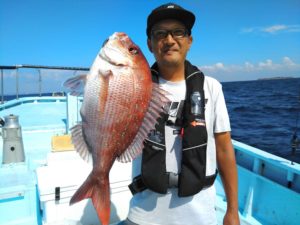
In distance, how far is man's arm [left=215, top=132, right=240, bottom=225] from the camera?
199cm

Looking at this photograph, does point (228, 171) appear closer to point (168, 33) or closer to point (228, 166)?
point (228, 166)

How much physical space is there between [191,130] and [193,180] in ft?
1.09

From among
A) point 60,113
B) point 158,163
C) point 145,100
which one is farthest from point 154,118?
point 60,113

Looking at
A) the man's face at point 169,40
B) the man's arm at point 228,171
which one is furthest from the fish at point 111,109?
the man's arm at point 228,171

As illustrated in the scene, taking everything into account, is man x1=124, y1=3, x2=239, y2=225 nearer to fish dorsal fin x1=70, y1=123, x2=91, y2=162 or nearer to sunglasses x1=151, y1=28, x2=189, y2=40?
sunglasses x1=151, y1=28, x2=189, y2=40

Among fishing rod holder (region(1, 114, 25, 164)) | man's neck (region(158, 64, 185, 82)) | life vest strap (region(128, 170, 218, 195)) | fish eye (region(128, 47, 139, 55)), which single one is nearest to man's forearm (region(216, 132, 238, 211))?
life vest strap (region(128, 170, 218, 195))

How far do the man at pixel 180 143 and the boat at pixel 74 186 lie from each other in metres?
0.94

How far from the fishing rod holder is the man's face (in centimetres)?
441

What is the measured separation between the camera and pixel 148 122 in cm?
151

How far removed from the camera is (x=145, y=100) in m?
1.48

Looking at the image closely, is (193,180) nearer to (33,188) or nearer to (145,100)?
(145,100)

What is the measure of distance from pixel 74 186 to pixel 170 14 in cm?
196

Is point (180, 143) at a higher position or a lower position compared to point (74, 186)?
higher

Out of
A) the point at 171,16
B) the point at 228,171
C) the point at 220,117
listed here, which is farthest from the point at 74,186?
the point at 171,16
